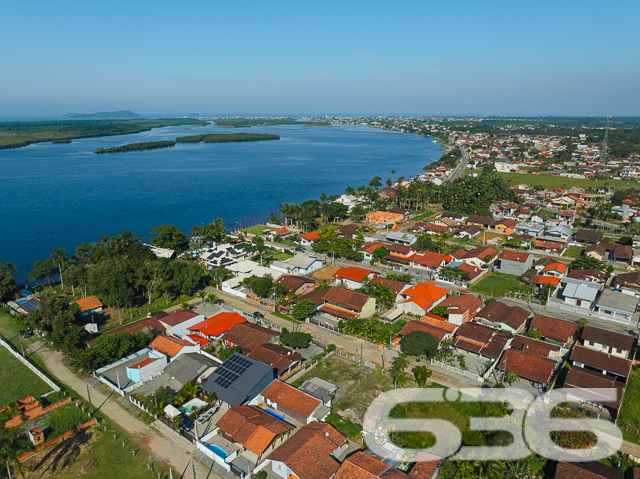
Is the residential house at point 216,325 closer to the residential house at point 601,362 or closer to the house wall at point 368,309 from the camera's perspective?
the house wall at point 368,309

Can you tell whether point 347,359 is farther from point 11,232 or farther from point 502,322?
point 11,232

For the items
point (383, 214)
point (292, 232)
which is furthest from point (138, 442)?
point (383, 214)

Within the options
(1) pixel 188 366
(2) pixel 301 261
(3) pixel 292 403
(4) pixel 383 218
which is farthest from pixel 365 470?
(4) pixel 383 218

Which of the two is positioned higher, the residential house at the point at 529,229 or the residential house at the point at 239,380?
the residential house at the point at 529,229

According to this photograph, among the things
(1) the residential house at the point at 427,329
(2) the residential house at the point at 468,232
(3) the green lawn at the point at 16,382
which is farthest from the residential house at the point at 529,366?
(2) the residential house at the point at 468,232

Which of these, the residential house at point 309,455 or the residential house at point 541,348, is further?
the residential house at point 541,348

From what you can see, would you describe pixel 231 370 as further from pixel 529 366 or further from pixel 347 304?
pixel 529 366
